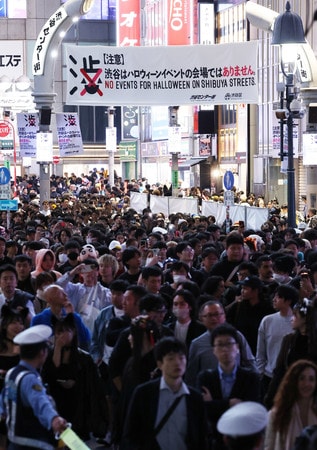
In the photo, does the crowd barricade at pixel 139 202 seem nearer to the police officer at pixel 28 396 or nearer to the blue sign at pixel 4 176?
the blue sign at pixel 4 176

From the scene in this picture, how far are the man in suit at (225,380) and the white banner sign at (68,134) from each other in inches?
889

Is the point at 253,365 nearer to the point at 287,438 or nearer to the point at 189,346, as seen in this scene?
the point at 189,346

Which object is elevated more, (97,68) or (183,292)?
(97,68)

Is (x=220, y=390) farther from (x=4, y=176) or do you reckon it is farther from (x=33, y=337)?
(x=4, y=176)

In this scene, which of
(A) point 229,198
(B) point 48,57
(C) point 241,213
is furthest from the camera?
(B) point 48,57

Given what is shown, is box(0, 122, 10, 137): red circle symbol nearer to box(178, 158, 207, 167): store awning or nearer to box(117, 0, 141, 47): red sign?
box(178, 158, 207, 167): store awning

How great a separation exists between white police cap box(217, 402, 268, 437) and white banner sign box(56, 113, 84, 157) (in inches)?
986

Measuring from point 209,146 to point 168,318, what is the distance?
49.0 m

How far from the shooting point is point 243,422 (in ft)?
18.7

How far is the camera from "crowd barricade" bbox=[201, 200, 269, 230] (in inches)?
966

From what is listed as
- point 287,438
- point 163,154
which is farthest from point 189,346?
point 163,154

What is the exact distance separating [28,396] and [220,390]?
1.31 m

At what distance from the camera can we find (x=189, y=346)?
10062 millimetres

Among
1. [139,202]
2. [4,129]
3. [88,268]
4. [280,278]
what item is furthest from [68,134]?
[4,129]
